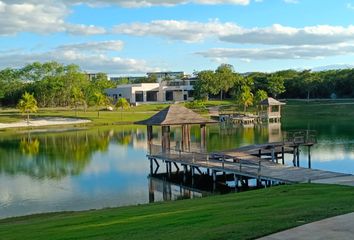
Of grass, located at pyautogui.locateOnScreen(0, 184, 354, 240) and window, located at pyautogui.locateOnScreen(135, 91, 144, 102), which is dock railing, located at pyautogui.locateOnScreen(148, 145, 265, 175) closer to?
grass, located at pyautogui.locateOnScreen(0, 184, 354, 240)

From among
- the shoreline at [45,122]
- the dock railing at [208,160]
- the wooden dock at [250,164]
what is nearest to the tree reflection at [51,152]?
the dock railing at [208,160]

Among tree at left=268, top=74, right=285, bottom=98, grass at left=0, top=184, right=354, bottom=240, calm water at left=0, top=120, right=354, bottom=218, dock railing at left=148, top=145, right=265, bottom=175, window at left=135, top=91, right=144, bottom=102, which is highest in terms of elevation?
tree at left=268, top=74, right=285, bottom=98

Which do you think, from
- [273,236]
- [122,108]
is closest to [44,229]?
[273,236]

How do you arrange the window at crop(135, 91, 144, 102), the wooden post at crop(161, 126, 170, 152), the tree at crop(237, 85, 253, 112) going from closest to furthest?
the wooden post at crop(161, 126, 170, 152)
the tree at crop(237, 85, 253, 112)
the window at crop(135, 91, 144, 102)

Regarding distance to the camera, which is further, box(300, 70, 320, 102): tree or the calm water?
box(300, 70, 320, 102): tree

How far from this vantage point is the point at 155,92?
442 feet

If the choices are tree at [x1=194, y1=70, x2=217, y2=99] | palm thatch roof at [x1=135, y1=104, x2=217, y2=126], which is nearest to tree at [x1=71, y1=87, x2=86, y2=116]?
tree at [x1=194, y1=70, x2=217, y2=99]

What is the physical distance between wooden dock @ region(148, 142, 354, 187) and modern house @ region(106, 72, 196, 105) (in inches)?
3738

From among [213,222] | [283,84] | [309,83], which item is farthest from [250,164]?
[283,84]

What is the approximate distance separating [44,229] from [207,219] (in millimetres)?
4695

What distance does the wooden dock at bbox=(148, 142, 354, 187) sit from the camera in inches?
923

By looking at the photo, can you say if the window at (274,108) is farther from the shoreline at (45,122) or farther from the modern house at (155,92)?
the modern house at (155,92)

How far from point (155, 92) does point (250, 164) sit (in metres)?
108

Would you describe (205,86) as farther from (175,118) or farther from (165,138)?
(175,118)
